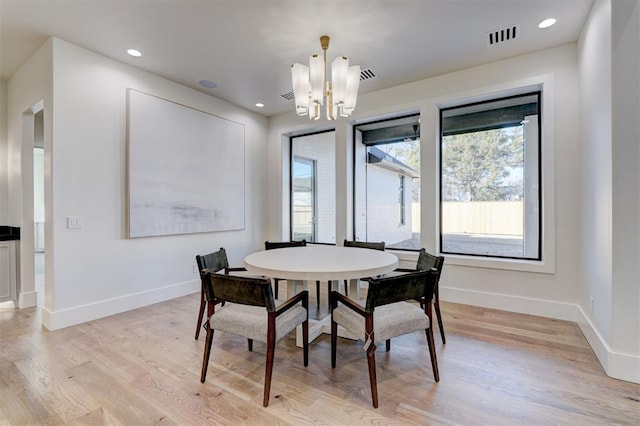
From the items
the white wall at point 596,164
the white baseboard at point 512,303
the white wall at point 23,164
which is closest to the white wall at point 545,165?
the white baseboard at point 512,303

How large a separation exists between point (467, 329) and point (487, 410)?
1.25 metres

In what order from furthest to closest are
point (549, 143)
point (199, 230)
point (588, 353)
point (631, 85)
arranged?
point (199, 230) < point (549, 143) < point (588, 353) < point (631, 85)

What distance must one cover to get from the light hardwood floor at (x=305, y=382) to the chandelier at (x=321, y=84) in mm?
2098

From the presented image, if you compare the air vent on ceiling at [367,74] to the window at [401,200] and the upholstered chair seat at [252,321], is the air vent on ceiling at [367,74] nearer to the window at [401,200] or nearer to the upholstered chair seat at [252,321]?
the window at [401,200]

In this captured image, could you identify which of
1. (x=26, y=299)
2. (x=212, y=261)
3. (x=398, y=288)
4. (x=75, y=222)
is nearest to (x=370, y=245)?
(x=398, y=288)

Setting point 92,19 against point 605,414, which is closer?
point 605,414

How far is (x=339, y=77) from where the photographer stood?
247 cm

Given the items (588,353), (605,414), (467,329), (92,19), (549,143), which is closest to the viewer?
(605,414)

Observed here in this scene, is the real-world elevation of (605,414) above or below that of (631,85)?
below

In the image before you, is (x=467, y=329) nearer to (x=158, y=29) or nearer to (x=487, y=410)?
(x=487, y=410)

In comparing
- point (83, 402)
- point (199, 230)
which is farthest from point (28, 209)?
point (83, 402)

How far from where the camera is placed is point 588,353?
239 cm

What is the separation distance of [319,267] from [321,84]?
1.50 metres

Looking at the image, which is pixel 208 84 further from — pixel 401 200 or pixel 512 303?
pixel 512 303
